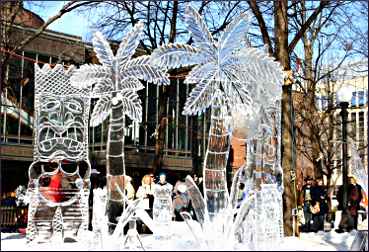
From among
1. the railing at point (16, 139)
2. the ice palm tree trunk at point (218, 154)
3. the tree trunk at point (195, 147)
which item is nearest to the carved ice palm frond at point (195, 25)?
the ice palm tree trunk at point (218, 154)

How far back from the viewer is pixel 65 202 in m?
9.98

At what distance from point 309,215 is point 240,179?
14.5 ft

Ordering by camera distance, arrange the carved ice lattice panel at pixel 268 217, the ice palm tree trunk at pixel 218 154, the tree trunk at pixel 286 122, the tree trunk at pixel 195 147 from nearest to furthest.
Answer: the carved ice lattice panel at pixel 268 217 < the ice palm tree trunk at pixel 218 154 < the tree trunk at pixel 286 122 < the tree trunk at pixel 195 147

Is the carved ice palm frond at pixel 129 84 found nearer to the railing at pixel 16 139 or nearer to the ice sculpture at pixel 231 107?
the ice sculpture at pixel 231 107

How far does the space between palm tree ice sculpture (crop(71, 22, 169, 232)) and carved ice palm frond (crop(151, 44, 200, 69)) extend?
0.27 m

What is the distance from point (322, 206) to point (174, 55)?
5201 millimetres

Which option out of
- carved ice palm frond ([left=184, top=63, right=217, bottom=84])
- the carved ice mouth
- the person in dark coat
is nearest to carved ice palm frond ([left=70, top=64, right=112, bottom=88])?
the carved ice mouth

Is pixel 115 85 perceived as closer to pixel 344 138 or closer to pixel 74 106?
pixel 74 106

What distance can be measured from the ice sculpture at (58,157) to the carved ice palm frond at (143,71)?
1090mm

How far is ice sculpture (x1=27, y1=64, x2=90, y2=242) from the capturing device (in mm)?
9875

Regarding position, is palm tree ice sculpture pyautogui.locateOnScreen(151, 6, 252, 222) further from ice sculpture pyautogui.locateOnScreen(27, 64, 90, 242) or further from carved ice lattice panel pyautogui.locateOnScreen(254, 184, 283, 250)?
ice sculpture pyautogui.locateOnScreen(27, 64, 90, 242)

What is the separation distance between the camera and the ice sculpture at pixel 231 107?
368 inches

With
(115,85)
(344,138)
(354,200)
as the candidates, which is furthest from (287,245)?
(115,85)

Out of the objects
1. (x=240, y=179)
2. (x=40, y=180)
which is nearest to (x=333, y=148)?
(x=240, y=179)
